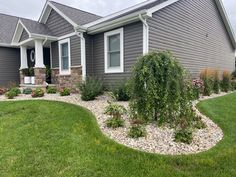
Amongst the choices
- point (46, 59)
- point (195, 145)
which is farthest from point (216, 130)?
point (46, 59)

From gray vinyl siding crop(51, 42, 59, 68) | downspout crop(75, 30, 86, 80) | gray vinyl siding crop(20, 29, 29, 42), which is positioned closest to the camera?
downspout crop(75, 30, 86, 80)

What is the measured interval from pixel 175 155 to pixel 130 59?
5.30 meters

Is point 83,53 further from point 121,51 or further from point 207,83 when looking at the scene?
point 207,83

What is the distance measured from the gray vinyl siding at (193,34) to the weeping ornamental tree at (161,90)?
3442mm

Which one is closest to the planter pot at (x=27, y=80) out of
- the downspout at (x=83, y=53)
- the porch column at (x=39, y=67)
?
the porch column at (x=39, y=67)

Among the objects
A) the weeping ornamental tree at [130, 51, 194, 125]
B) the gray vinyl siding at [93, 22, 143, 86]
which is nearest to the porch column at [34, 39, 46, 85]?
the gray vinyl siding at [93, 22, 143, 86]

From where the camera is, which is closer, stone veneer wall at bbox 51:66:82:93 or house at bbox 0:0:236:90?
house at bbox 0:0:236:90

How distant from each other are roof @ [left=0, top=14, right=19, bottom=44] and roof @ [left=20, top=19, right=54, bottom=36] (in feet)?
10.8

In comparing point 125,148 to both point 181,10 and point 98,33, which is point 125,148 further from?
point 181,10

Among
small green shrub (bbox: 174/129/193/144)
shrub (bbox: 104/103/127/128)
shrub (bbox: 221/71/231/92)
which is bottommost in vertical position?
small green shrub (bbox: 174/129/193/144)

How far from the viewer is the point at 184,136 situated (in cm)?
391

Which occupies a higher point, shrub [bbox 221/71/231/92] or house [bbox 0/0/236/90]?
house [bbox 0/0/236/90]

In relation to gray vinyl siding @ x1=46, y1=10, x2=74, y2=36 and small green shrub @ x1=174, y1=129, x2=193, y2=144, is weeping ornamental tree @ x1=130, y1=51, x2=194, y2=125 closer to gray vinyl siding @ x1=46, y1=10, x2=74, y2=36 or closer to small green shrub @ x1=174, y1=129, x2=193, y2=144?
small green shrub @ x1=174, y1=129, x2=193, y2=144

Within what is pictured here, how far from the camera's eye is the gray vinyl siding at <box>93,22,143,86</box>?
309 inches
